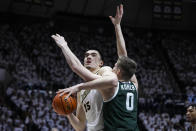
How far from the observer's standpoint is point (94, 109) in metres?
3.64

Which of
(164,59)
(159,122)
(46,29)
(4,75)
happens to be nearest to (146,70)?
(164,59)

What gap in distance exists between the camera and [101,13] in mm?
21703

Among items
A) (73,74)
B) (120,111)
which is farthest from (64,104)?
(73,74)

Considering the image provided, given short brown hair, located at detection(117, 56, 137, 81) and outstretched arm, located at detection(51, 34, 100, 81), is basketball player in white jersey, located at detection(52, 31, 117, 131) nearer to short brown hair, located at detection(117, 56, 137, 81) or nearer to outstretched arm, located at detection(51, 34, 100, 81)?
outstretched arm, located at detection(51, 34, 100, 81)

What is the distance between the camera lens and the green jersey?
3.45 metres

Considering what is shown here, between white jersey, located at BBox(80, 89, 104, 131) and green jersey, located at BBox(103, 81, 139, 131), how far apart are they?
10 centimetres

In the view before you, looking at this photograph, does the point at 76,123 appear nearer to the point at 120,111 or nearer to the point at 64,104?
the point at 64,104

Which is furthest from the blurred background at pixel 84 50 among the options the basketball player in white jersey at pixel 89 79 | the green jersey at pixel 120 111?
the green jersey at pixel 120 111

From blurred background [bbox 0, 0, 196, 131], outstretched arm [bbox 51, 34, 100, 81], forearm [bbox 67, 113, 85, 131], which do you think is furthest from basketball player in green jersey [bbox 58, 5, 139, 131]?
blurred background [bbox 0, 0, 196, 131]

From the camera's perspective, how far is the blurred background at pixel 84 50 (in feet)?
46.5

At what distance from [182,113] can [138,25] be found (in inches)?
356

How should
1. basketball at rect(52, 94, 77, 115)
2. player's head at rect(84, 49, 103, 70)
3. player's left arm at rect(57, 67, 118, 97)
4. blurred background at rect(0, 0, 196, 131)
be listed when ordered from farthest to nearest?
blurred background at rect(0, 0, 196, 131) < player's head at rect(84, 49, 103, 70) < basketball at rect(52, 94, 77, 115) < player's left arm at rect(57, 67, 118, 97)

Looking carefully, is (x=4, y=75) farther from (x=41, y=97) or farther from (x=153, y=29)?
(x=153, y=29)

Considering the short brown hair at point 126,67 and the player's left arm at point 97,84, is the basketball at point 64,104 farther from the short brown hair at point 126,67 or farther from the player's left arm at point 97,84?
the short brown hair at point 126,67
